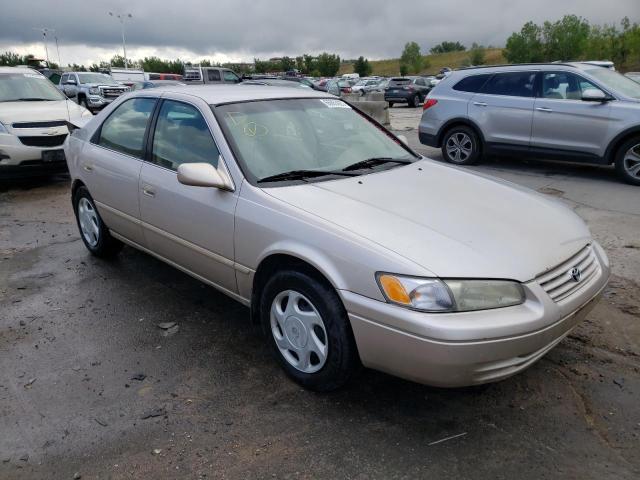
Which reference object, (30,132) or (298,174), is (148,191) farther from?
(30,132)

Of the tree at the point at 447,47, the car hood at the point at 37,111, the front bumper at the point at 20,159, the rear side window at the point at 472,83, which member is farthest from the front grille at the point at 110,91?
the tree at the point at 447,47

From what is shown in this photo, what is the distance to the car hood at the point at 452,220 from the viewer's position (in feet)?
8.29

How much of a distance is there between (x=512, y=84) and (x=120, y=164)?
7.08 meters

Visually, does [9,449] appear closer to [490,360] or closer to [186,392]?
[186,392]

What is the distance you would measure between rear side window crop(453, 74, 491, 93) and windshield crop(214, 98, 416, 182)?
19.8 feet

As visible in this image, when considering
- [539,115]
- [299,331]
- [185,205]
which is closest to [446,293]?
→ [299,331]

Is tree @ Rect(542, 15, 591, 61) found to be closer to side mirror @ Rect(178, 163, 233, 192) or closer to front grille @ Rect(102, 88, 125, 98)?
front grille @ Rect(102, 88, 125, 98)

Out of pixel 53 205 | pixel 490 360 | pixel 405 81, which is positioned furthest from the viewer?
pixel 405 81

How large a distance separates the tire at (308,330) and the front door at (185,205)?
0.44m

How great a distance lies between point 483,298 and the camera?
2.43 m

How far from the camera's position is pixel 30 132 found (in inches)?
322

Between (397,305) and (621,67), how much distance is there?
66267 millimetres

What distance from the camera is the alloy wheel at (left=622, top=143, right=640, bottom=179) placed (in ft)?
25.5

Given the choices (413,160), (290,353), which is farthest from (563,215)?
(290,353)
